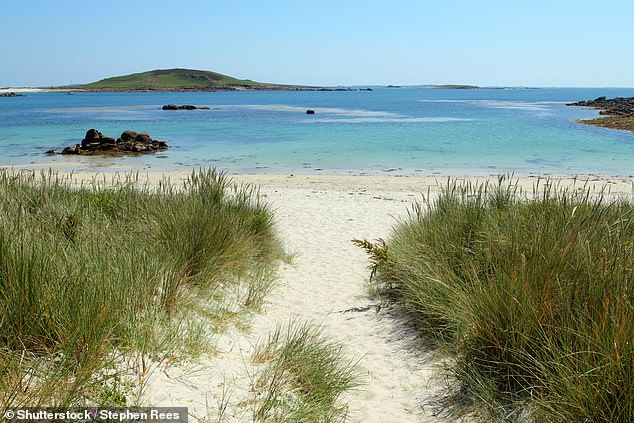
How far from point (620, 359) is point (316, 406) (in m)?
1.99

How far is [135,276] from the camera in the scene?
14.5 feet

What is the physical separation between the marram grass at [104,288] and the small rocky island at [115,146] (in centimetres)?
2387

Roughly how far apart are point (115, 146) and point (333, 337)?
92.6ft

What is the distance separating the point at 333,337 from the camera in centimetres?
532

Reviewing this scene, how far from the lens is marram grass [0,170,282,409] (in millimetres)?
3174

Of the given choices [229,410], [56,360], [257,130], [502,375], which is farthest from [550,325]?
[257,130]

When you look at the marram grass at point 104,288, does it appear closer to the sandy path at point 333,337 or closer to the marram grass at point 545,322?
the sandy path at point 333,337

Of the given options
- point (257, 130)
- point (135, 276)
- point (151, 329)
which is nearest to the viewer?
point (151, 329)

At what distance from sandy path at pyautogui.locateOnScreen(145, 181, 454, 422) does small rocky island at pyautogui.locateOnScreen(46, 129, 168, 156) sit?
839 inches

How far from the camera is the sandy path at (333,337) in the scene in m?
3.69

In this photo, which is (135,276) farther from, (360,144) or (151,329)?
(360,144)

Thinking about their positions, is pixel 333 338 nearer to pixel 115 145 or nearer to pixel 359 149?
pixel 359 149

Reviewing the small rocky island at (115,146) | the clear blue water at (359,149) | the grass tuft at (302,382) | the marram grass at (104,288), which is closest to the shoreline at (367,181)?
the clear blue water at (359,149)

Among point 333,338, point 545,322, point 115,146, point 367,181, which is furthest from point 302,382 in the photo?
point 115,146
